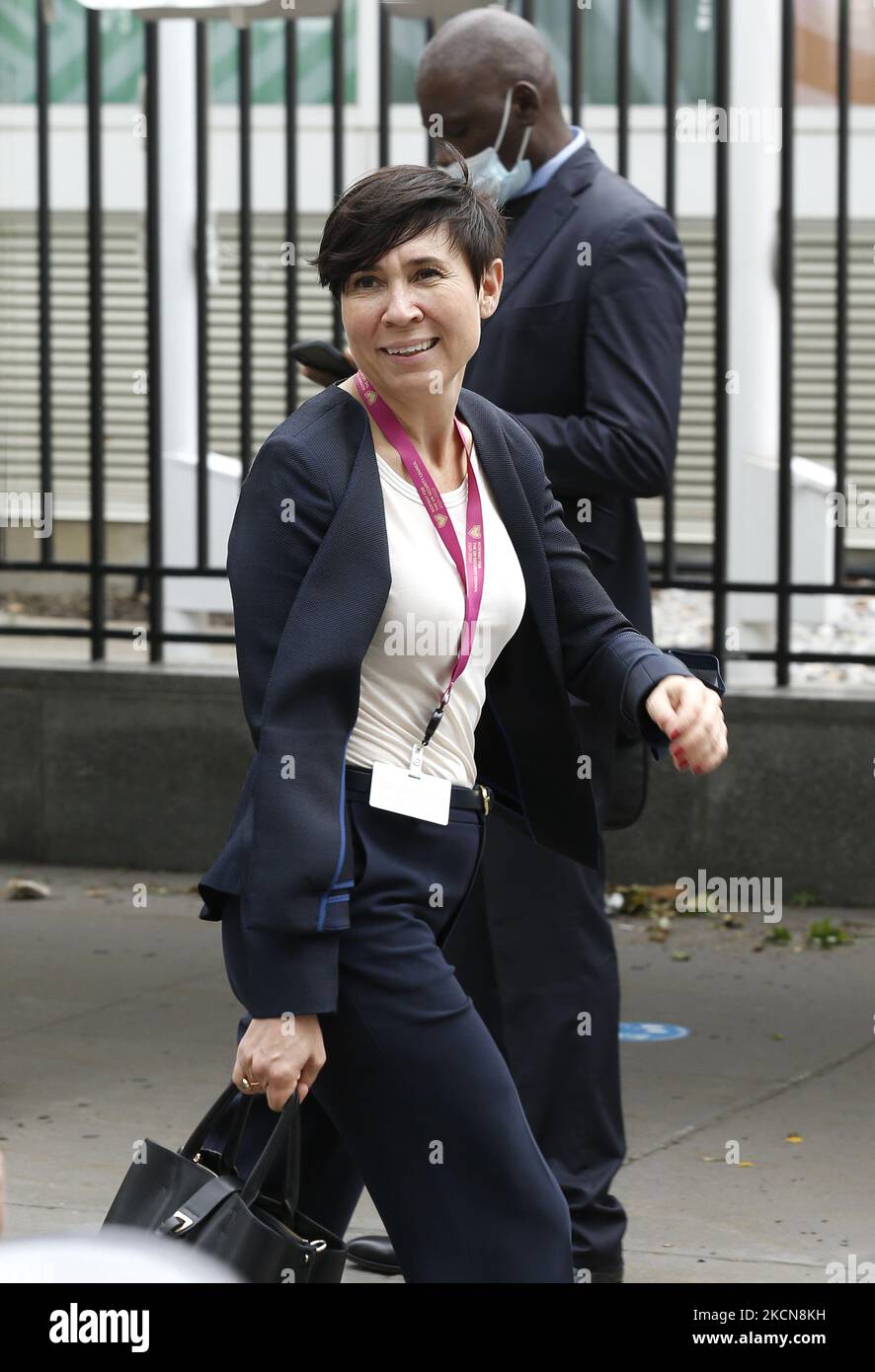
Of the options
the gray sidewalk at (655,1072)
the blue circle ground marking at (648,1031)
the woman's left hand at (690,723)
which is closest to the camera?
the woman's left hand at (690,723)

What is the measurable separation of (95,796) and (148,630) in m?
0.62

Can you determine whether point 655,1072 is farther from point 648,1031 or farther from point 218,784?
point 218,784

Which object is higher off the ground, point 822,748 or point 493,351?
point 493,351

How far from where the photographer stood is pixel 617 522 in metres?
4.18

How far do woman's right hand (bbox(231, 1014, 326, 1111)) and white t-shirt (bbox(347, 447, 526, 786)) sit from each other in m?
0.35

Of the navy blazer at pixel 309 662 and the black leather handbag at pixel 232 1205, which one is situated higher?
the navy blazer at pixel 309 662

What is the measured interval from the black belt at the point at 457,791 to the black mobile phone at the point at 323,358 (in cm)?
100

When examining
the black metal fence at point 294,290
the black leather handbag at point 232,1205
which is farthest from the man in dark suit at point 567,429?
the black metal fence at point 294,290

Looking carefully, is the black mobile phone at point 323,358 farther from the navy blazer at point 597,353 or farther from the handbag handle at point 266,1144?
the handbag handle at point 266,1144

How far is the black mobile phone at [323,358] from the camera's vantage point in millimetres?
3781
